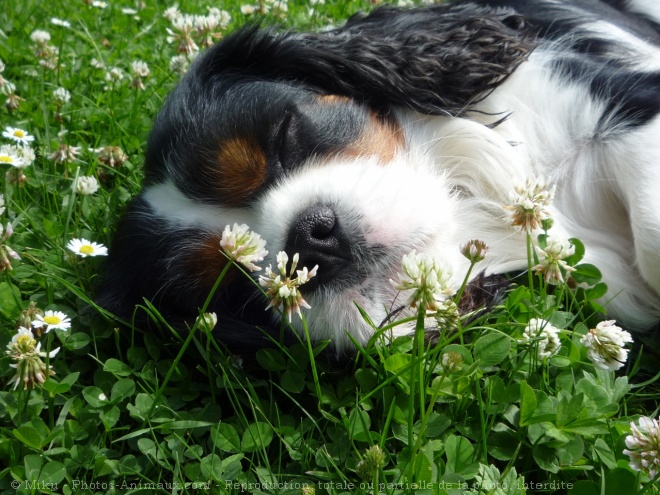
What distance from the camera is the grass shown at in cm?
184

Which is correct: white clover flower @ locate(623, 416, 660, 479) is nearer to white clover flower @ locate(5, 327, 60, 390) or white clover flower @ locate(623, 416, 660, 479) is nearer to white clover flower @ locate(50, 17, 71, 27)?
white clover flower @ locate(5, 327, 60, 390)

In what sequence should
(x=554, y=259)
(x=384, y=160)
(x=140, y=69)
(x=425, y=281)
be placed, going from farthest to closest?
(x=140, y=69) → (x=384, y=160) → (x=554, y=259) → (x=425, y=281)

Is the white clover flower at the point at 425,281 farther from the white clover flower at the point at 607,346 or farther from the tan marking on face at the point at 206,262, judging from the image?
the tan marking on face at the point at 206,262

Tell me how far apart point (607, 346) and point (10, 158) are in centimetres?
227

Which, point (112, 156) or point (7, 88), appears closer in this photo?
point (112, 156)

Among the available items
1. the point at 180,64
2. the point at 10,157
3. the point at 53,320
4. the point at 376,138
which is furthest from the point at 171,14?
the point at 53,320

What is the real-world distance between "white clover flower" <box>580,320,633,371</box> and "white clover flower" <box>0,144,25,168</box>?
2.17 metres

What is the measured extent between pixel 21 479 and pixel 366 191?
1.29 m

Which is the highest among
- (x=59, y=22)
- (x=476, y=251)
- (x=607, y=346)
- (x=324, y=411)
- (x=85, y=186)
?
(x=476, y=251)

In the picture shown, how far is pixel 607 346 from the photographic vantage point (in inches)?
75.0

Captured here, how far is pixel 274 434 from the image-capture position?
2.07 meters

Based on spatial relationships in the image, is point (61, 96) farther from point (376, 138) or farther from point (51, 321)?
point (51, 321)

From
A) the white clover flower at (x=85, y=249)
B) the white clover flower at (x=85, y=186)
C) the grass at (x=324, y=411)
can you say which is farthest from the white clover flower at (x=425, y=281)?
the white clover flower at (x=85, y=186)

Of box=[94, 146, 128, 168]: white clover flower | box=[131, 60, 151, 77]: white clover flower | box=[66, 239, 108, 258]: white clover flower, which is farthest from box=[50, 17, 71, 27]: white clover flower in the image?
box=[66, 239, 108, 258]: white clover flower
